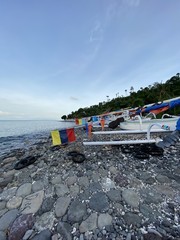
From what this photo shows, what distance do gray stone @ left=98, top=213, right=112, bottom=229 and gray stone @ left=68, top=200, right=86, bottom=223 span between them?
0.34 m

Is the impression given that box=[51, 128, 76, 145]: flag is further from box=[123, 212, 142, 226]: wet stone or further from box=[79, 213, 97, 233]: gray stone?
box=[123, 212, 142, 226]: wet stone

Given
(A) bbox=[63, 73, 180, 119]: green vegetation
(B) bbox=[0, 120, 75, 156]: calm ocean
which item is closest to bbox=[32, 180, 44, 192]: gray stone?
(B) bbox=[0, 120, 75, 156]: calm ocean

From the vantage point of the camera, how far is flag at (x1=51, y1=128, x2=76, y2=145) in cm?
507

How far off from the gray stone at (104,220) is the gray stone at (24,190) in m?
1.97

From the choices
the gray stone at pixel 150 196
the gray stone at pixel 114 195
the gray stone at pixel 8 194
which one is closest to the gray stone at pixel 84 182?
the gray stone at pixel 114 195

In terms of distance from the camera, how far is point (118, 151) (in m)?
5.11

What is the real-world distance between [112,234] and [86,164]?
2.38m

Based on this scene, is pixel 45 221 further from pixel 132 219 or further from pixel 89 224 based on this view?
pixel 132 219

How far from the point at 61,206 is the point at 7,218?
104 cm

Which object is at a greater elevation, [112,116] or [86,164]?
[112,116]

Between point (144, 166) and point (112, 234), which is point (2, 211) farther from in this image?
point (144, 166)

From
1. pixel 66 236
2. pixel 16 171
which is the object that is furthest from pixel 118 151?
pixel 16 171

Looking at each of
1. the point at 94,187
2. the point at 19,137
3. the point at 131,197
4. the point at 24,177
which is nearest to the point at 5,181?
the point at 24,177

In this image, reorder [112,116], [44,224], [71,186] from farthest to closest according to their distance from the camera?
[112,116] < [71,186] < [44,224]
